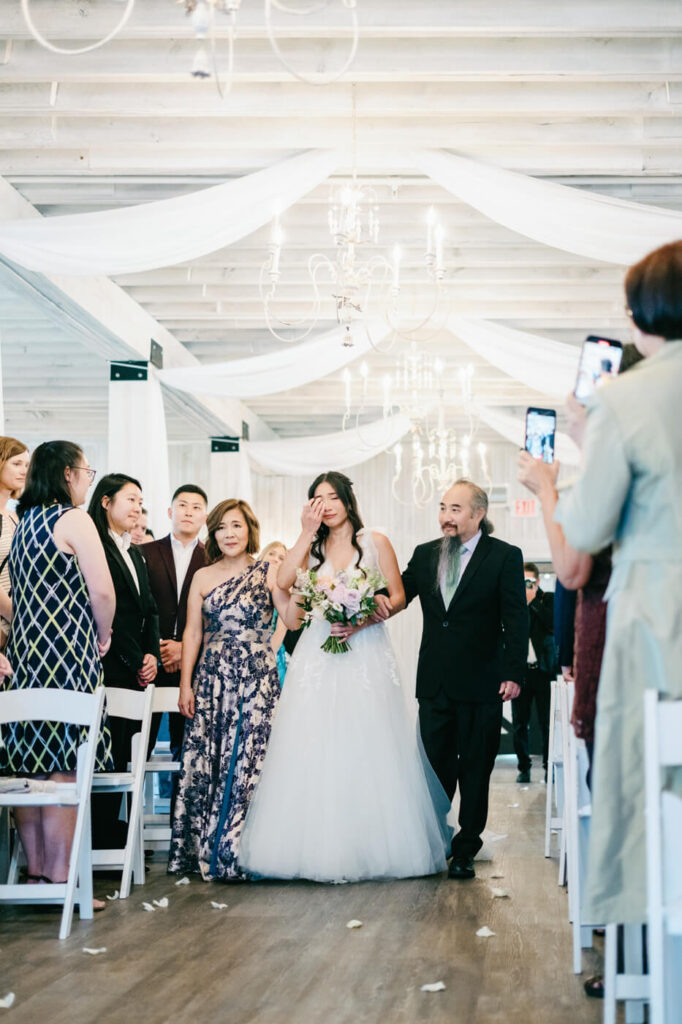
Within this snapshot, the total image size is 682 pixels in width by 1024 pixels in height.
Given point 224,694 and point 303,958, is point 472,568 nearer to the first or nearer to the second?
point 224,694

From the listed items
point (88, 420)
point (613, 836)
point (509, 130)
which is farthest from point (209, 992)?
point (88, 420)

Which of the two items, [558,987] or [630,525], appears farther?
[558,987]

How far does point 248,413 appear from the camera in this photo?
45.1ft

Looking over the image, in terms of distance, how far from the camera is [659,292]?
2264 mm

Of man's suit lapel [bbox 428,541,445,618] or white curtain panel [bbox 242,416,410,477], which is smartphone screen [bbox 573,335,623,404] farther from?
white curtain panel [bbox 242,416,410,477]

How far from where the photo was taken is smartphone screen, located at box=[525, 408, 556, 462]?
106 inches

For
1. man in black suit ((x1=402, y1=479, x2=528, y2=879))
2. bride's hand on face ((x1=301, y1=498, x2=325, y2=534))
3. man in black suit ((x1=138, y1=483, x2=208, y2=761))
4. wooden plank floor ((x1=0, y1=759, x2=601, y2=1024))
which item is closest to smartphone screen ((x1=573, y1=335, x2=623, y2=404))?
wooden plank floor ((x1=0, y1=759, x2=601, y2=1024))

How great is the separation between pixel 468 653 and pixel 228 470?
847 centimetres

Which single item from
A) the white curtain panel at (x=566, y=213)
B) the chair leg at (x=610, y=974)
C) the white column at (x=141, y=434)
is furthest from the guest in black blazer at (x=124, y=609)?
the white column at (x=141, y=434)

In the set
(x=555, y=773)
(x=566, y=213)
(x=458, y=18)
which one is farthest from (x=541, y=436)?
(x=555, y=773)

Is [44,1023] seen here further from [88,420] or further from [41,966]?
[88,420]

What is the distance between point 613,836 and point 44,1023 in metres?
1.55

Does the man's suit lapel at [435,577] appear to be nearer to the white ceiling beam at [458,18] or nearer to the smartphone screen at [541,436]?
the white ceiling beam at [458,18]

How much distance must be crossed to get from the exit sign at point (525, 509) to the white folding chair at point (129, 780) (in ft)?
36.0
